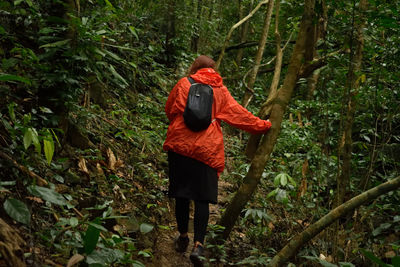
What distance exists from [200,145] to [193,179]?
14.4 inches

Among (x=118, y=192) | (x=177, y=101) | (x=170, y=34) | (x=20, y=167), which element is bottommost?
(x=118, y=192)

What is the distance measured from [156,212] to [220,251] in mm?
1121

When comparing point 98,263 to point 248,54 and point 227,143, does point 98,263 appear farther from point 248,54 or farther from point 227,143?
point 248,54

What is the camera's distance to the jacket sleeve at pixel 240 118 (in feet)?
11.5

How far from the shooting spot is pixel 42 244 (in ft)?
7.35

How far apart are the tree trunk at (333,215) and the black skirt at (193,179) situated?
0.99 metres

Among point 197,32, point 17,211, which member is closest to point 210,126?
point 17,211

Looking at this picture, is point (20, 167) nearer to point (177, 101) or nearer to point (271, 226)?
point (177, 101)

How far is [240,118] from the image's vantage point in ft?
11.7

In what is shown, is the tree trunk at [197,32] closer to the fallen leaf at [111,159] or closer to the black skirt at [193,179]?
the fallen leaf at [111,159]

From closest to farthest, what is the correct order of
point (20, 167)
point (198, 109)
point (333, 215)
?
point (20, 167)
point (333, 215)
point (198, 109)

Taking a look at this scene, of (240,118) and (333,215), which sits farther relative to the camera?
(240,118)

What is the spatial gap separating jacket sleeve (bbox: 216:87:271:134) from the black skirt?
0.54 m

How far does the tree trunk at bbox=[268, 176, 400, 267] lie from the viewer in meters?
2.42
